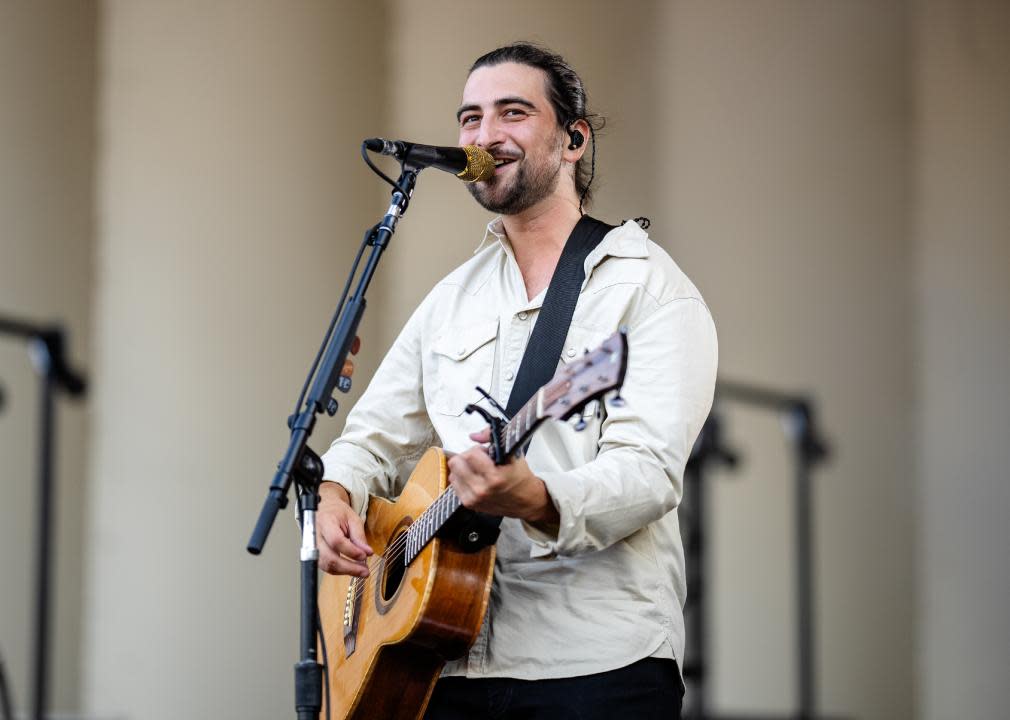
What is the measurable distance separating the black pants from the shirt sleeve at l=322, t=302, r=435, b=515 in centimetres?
49

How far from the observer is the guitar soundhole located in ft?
6.33

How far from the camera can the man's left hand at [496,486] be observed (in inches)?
61.1

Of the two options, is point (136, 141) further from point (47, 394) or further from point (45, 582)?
point (45, 582)

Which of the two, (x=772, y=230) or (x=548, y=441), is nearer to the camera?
(x=548, y=441)

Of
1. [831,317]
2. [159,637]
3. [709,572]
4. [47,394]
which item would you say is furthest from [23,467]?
[831,317]

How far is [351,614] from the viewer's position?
2.08 m

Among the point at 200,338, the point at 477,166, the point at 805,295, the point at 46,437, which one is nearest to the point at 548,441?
the point at 477,166

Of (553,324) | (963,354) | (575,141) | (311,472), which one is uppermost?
(575,141)

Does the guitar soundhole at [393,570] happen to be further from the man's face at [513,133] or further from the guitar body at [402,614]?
the man's face at [513,133]

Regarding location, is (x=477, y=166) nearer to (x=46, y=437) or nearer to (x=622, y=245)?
(x=622, y=245)

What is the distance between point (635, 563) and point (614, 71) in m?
3.96

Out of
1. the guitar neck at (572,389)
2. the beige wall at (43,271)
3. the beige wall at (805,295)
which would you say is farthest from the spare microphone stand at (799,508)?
the guitar neck at (572,389)

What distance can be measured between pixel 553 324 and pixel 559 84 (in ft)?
1.63

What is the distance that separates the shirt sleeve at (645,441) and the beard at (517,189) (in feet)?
1.14
